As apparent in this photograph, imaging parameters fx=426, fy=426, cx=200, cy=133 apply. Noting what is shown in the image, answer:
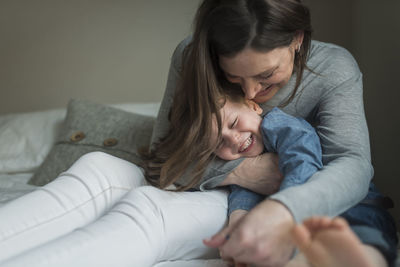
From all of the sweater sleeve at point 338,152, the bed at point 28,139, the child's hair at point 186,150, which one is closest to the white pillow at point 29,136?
the bed at point 28,139

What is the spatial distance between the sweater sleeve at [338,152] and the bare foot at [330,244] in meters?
0.09

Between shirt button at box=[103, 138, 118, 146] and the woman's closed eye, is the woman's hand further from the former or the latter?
shirt button at box=[103, 138, 118, 146]

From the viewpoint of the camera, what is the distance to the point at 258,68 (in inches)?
42.6

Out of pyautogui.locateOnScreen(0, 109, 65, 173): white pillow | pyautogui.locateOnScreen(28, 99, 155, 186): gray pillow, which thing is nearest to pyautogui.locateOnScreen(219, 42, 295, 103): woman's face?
pyautogui.locateOnScreen(28, 99, 155, 186): gray pillow

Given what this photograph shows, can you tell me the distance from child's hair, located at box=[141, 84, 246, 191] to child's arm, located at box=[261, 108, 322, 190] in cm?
12

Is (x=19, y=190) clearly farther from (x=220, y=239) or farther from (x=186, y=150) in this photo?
(x=220, y=239)

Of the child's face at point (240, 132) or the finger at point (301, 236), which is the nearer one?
the finger at point (301, 236)

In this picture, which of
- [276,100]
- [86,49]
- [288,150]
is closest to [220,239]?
[288,150]

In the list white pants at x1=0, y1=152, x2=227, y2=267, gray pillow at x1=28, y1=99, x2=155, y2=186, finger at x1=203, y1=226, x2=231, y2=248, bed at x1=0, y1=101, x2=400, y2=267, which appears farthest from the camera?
bed at x1=0, y1=101, x2=400, y2=267

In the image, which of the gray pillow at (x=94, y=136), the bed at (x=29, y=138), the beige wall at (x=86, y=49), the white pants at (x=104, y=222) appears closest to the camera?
the white pants at (x=104, y=222)

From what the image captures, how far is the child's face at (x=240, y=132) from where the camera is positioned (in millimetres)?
1187

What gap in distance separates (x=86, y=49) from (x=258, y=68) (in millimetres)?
1682

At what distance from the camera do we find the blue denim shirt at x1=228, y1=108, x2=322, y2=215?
1021 mm

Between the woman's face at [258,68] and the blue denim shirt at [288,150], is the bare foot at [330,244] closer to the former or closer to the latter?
the blue denim shirt at [288,150]
